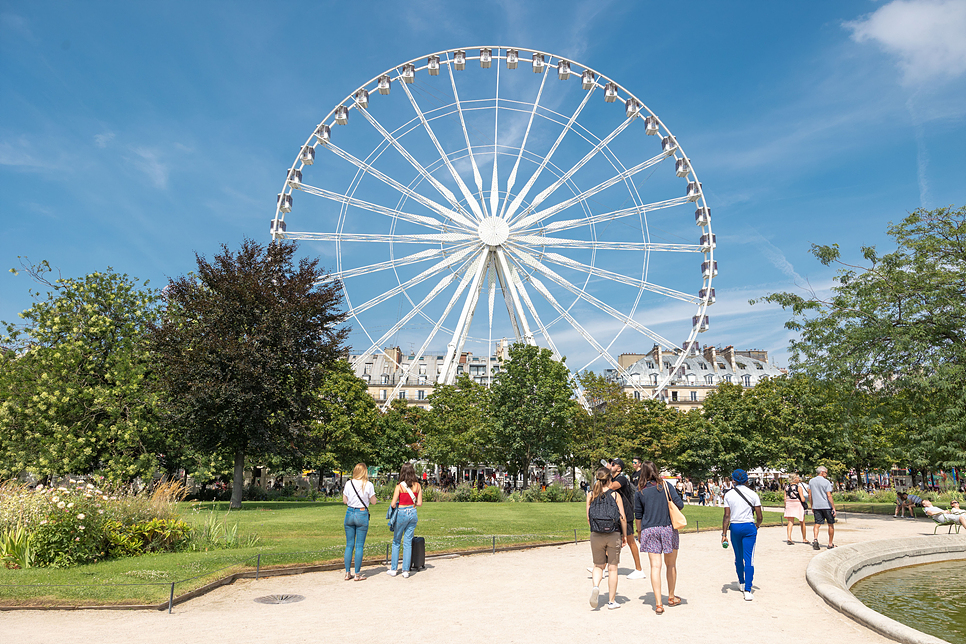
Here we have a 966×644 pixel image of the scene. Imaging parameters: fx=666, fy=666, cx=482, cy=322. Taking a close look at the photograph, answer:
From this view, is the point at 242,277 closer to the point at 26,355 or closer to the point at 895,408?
the point at 26,355

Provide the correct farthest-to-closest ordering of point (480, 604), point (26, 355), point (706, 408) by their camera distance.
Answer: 1. point (706, 408)
2. point (26, 355)
3. point (480, 604)

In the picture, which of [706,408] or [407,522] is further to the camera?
[706,408]

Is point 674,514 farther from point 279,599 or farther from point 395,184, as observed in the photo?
point 395,184

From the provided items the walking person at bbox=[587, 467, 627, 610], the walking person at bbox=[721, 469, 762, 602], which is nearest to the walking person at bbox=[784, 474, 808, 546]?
the walking person at bbox=[721, 469, 762, 602]

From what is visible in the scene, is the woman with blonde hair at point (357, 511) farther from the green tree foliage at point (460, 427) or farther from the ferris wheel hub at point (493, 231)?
the green tree foliage at point (460, 427)

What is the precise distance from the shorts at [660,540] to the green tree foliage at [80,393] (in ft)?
68.6

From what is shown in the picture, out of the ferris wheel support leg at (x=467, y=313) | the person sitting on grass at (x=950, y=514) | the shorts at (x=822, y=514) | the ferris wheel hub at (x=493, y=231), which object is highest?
the ferris wheel hub at (x=493, y=231)

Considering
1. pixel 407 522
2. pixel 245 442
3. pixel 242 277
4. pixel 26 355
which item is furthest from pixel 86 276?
pixel 407 522

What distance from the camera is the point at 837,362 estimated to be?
76.5 ft

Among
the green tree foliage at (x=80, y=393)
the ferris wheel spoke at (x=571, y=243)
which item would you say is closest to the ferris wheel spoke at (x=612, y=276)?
the ferris wheel spoke at (x=571, y=243)

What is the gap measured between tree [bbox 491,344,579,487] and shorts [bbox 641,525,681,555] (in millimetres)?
30220

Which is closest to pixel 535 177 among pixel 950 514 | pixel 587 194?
pixel 587 194

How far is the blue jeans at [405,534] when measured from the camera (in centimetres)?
994

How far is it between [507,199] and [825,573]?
29.3m
